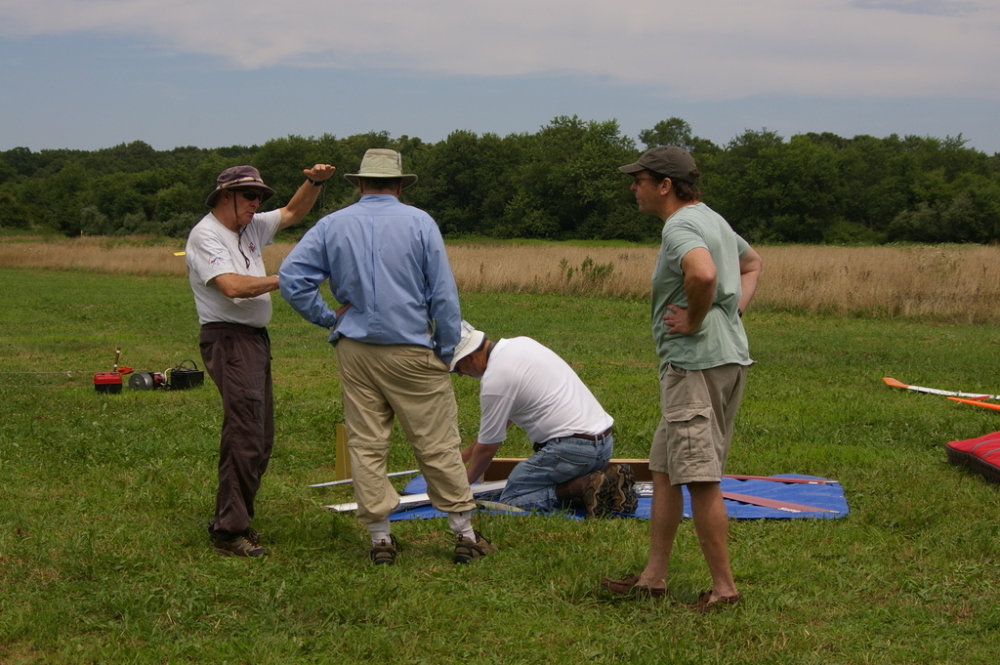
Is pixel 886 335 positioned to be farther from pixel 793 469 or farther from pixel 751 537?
pixel 751 537

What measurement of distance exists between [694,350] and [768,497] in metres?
2.32

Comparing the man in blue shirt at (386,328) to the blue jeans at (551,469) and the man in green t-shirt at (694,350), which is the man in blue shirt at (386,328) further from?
the man in green t-shirt at (694,350)

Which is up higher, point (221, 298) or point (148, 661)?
point (221, 298)

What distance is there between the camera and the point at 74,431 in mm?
7074

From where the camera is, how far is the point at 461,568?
13.8 feet

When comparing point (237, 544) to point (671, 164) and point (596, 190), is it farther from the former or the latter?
point (596, 190)

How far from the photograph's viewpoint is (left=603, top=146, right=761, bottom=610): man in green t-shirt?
137 inches

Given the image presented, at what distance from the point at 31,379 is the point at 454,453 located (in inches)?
291

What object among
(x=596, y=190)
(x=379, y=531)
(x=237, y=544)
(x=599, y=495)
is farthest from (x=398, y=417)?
(x=596, y=190)

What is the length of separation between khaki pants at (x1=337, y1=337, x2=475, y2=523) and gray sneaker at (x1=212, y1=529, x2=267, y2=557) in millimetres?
575

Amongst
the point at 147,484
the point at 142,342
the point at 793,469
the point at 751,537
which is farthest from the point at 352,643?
the point at 142,342

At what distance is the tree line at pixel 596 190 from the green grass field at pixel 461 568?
2103 inches

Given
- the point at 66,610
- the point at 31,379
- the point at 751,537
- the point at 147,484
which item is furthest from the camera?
the point at 31,379

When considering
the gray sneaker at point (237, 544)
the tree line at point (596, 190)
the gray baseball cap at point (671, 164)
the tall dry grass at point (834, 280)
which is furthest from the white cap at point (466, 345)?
the tree line at point (596, 190)
